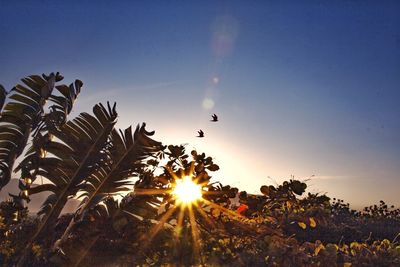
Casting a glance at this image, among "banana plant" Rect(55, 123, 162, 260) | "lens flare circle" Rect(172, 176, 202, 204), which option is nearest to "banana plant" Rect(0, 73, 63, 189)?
"banana plant" Rect(55, 123, 162, 260)

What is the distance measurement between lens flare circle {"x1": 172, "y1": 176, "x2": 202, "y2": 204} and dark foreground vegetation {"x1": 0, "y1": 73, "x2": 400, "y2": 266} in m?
0.07

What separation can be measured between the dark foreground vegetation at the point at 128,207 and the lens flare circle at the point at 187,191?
7cm

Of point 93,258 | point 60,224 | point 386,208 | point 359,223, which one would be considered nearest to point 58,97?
point 60,224

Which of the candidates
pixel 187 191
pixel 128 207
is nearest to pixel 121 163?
pixel 128 207

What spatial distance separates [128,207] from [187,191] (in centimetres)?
126

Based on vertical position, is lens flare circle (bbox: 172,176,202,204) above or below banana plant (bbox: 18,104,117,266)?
below

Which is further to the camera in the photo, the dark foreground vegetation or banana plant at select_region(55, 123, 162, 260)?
banana plant at select_region(55, 123, 162, 260)

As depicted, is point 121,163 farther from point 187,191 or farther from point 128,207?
point 187,191

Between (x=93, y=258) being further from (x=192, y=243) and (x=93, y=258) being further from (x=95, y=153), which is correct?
(x=192, y=243)

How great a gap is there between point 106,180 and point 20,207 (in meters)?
1.95

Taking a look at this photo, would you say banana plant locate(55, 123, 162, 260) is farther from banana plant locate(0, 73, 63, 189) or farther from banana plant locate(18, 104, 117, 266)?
banana plant locate(0, 73, 63, 189)

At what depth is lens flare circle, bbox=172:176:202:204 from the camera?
4047mm

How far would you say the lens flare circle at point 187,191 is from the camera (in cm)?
405

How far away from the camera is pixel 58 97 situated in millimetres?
6203
